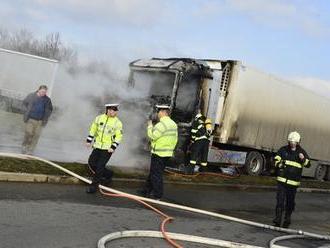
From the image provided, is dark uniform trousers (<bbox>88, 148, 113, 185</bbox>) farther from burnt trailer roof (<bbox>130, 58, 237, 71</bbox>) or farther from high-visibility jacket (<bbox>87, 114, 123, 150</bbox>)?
burnt trailer roof (<bbox>130, 58, 237, 71</bbox>)

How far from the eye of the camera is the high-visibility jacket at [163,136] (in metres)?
10.7

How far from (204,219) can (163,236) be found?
7.45 feet

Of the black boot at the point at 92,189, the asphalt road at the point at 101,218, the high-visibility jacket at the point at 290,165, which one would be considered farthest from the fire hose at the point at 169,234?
the high-visibility jacket at the point at 290,165

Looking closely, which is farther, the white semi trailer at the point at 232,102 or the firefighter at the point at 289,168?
the white semi trailer at the point at 232,102

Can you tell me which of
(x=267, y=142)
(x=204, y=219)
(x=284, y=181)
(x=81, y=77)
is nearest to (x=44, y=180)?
(x=204, y=219)

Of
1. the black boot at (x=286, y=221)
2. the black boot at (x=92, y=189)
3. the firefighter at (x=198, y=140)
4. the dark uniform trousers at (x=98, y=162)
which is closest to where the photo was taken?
the black boot at (x=92, y=189)

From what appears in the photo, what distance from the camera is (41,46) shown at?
28266mm

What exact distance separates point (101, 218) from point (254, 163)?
1171cm

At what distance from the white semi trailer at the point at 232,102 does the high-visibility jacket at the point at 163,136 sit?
4936mm

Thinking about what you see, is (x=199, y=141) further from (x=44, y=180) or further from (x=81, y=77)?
(x=44, y=180)

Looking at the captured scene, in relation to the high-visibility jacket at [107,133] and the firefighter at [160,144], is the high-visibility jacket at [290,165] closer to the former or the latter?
the firefighter at [160,144]

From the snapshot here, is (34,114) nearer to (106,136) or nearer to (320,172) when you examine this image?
(106,136)

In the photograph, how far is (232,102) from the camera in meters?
17.3

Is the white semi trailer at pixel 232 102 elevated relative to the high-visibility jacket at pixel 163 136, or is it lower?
elevated
